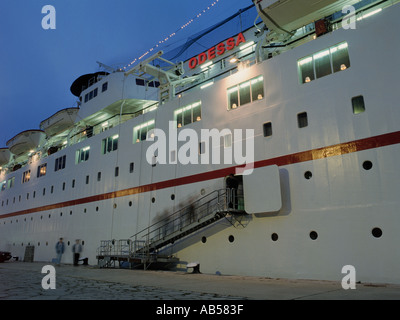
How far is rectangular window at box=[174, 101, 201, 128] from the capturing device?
50.1 ft

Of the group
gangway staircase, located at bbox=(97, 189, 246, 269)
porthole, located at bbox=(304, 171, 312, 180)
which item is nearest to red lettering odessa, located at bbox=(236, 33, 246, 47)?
gangway staircase, located at bbox=(97, 189, 246, 269)

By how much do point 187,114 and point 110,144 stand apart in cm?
680

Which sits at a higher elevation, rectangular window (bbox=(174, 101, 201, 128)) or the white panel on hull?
rectangular window (bbox=(174, 101, 201, 128))

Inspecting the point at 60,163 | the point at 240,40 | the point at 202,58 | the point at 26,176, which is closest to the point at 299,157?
the point at 240,40

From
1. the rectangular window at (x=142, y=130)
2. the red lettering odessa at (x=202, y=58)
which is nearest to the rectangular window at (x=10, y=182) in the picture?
the rectangular window at (x=142, y=130)

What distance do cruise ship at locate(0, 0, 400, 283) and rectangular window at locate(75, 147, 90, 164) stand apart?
1920 millimetres

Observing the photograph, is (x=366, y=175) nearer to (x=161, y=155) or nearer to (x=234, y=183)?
(x=234, y=183)

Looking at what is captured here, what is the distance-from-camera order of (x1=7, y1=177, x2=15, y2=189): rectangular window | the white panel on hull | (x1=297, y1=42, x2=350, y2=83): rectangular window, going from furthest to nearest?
(x1=7, y1=177, x2=15, y2=189): rectangular window < the white panel on hull < (x1=297, y1=42, x2=350, y2=83): rectangular window

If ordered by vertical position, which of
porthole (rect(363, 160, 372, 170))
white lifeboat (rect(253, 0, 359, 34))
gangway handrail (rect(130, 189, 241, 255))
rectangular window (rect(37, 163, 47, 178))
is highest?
white lifeboat (rect(253, 0, 359, 34))

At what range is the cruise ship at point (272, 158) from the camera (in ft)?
32.2

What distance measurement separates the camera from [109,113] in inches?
904

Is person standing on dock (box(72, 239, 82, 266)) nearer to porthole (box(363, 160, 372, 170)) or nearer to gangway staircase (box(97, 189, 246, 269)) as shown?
gangway staircase (box(97, 189, 246, 269))

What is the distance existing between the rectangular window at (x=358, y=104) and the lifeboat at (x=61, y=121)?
24068 millimetres

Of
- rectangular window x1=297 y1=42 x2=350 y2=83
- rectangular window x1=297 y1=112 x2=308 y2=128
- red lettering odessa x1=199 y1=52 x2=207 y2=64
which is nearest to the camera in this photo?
rectangular window x1=297 y1=42 x2=350 y2=83
